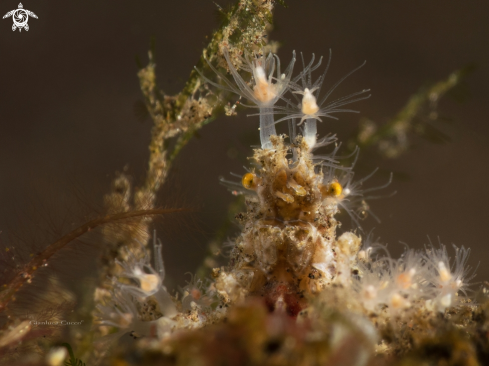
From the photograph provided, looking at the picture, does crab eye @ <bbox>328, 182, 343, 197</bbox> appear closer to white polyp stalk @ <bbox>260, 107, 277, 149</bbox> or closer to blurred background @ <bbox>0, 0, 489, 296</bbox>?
white polyp stalk @ <bbox>260, 107, 277, 149</bbox>

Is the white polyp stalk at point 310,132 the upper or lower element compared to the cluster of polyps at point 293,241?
upper

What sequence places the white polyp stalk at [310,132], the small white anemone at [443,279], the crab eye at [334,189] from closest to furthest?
the small white anemone at [443,279] < the crab eye at [334,189] < the white polyp stalk at [310,132]

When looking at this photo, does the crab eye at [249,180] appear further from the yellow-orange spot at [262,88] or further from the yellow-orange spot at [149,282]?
the yellow-orange spot at [149,282]

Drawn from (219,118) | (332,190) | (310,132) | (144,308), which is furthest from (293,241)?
(219,118)

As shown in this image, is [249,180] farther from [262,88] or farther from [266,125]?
[262,88]

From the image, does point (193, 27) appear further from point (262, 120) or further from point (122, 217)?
point (122, 217)

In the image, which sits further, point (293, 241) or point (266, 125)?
point (266, 125)

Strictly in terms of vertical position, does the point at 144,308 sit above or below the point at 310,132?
below

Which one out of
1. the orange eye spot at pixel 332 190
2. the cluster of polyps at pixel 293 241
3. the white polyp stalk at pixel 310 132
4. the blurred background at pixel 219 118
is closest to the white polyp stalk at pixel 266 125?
the cluster of polyps at pixel 293 241

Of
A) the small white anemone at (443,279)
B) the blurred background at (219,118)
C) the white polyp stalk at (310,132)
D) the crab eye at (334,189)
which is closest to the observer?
the small white anemone at (443,279)

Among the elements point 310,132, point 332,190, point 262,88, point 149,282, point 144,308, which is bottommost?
point 144,308
